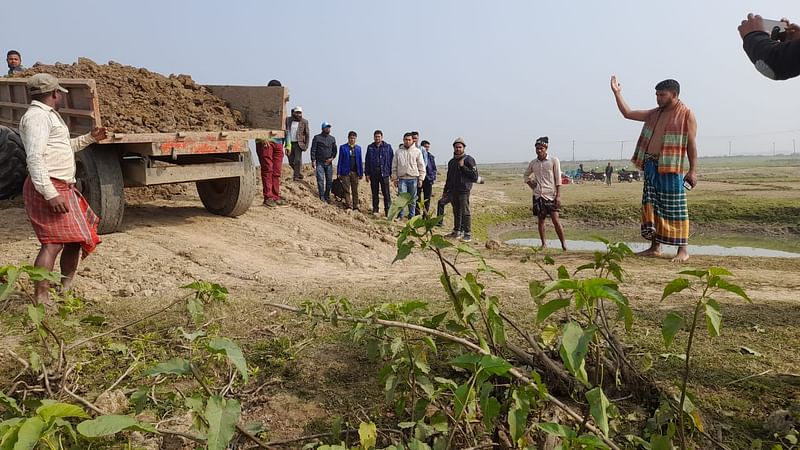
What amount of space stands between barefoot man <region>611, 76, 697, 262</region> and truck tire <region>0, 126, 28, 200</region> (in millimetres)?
6644

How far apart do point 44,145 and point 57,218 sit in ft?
1.63

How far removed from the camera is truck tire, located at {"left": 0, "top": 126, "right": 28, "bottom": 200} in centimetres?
612

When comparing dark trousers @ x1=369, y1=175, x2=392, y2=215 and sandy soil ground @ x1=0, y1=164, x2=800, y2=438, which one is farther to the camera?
dark trousers @ x1=369, y1=175, x2=392, y2=215

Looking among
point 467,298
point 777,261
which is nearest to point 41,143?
point 467,298

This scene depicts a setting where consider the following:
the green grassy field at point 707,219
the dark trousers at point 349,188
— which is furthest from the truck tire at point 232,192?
the green grassy field at point 707,219

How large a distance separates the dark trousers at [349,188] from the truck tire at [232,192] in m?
4.03

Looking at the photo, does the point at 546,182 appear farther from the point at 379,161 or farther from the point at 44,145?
the point at 44,145

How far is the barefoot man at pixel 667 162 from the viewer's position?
5.48m

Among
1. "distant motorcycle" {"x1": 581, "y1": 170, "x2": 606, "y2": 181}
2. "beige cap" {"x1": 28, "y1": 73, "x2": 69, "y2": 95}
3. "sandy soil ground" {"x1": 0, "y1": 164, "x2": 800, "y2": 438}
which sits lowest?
"sandy soil ground" {"x1": 0, "y1": 164, "x2": 800, "y2": 438}

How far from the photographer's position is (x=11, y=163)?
6281 mm

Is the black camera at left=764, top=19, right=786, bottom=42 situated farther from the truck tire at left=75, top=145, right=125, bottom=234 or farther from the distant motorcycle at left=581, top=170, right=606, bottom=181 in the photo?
the distant motorcycle at left=581, top=170, right=606, bottom=181

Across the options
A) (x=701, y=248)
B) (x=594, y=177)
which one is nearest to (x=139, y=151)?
(x=701, y=248)

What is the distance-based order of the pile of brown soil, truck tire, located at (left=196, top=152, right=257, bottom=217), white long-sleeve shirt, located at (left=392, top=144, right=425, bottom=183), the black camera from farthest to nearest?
1. white long-sleeve shirt, located at (left=392, top=144, right=425, bottom=183)
2. truck tire, located at (left=196, top=152, right=257, bottom=217)
3. the pile of brown soil
4. the black camera

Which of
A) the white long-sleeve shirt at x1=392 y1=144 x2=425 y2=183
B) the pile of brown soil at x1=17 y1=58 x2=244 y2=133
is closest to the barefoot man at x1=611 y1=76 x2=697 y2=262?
the pile of brown soil at x1=17 y1=58 x2=244 y2=133
